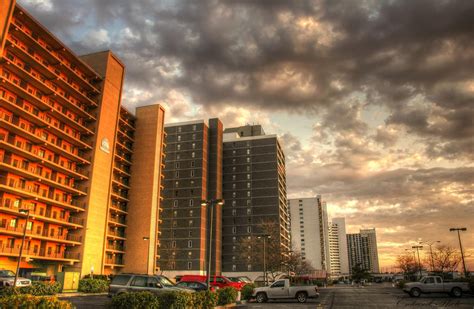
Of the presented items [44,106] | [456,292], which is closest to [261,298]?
[456,292]

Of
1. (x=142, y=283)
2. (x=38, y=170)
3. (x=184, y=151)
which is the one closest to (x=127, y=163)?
(x=38, y=170)

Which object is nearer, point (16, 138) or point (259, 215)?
point (16, 138)

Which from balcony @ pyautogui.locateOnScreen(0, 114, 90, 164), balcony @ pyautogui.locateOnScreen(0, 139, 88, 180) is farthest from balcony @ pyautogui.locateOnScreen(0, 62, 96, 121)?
balcony @ pyautogui.locateOnScreen(0, 139, 88, 180)

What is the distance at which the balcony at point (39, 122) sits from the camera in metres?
47.9

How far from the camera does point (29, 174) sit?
4975 cm

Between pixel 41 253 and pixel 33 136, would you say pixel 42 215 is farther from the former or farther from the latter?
pixel 33 136

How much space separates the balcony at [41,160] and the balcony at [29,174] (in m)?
1.48

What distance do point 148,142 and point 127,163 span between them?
601 cm

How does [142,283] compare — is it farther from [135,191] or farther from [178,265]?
[178,265]

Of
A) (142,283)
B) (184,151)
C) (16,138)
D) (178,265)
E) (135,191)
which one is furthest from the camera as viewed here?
(184,151)

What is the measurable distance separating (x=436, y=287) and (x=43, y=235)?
1921 inches

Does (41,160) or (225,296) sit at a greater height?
(41,160)

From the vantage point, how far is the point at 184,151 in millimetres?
105125

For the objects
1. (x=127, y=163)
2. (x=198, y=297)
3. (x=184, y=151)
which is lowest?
(x=198, y=297)
